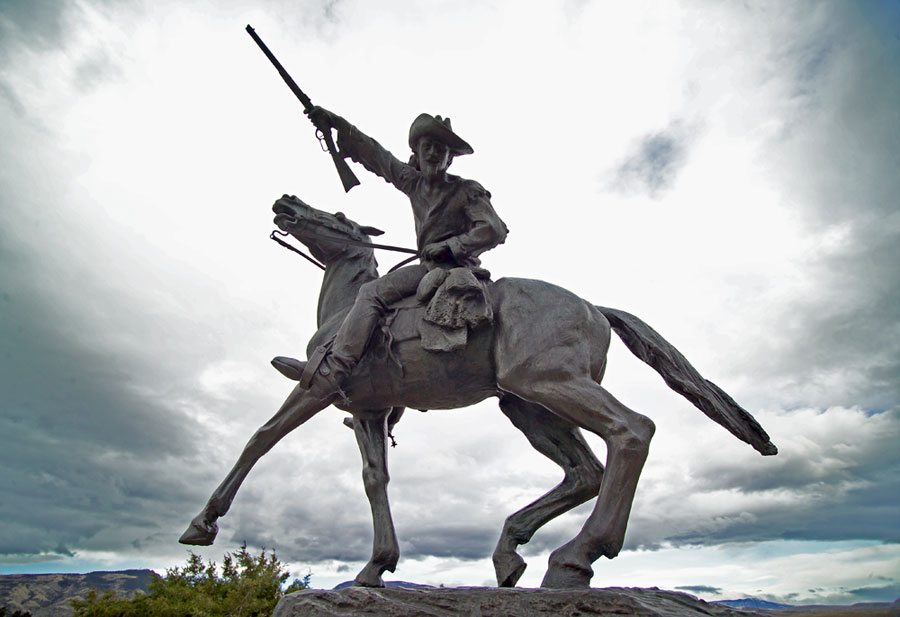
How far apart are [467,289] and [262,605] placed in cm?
1432

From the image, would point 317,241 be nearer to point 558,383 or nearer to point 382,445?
point 382,445

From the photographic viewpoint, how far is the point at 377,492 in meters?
4.84

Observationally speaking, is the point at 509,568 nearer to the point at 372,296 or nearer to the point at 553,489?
the point at 553,489

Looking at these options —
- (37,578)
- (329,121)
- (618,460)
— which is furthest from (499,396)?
(37,578)

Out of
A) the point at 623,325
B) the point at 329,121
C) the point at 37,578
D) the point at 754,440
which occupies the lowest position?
the point at 37,578

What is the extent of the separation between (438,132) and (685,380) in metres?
2.76

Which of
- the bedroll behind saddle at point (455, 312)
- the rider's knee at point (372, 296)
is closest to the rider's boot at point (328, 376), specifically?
the rider's knee at point (372, 296)

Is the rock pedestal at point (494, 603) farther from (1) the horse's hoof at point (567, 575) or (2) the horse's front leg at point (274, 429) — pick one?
(2) the horse's front leg at point (274, 429)

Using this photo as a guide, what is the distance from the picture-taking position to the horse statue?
3801 mm

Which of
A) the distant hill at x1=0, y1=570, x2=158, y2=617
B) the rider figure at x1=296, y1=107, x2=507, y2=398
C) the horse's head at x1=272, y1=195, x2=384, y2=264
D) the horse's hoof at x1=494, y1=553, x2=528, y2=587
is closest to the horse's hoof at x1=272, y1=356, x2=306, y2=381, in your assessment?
the rider figure at x1=296, y1=107, x2=507, y2=398

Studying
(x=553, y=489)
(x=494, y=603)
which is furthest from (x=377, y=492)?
(x=494, y=603)

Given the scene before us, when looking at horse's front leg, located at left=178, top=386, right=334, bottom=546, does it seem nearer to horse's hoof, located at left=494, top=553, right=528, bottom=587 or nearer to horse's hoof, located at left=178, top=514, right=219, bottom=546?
horse's hoof, located at left=178, top=514, right=219, bottom=546

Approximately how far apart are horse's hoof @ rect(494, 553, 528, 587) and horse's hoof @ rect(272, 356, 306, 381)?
2075 millimetres

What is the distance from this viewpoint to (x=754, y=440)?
4238mm
